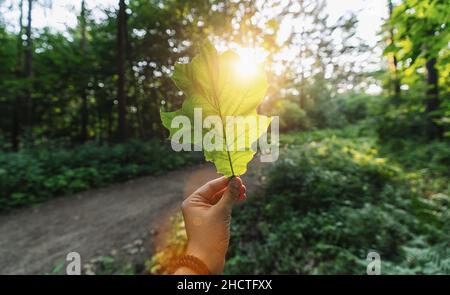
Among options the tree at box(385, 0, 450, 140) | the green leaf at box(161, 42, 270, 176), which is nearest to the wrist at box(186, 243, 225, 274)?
Result: the green leaf at box(161, 42, 270, 176)

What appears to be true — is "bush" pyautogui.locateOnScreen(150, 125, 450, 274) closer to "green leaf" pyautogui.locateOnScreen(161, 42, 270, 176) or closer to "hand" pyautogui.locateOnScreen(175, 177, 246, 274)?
"hand" pyautogui.locateOnScreen(175, 177, 246, 274)

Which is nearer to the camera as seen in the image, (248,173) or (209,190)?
(209,190)

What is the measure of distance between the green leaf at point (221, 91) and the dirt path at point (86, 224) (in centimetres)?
533

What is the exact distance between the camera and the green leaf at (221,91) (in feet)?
2.08

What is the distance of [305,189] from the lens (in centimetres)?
638

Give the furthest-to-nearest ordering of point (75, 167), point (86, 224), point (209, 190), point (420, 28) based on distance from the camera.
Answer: point (75, 167) < point (86, 224) < point (420, 28) < point (209, 190)

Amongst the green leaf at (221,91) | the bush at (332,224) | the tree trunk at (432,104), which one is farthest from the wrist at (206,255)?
the tree trunk at (432,104)

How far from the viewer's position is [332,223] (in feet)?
17.3

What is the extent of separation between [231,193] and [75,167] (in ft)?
36.5

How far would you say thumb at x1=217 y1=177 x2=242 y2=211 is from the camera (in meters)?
0.94

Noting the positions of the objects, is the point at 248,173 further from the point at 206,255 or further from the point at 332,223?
the point at 206,255

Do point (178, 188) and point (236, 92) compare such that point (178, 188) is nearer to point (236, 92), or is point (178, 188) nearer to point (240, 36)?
point (240, 36)

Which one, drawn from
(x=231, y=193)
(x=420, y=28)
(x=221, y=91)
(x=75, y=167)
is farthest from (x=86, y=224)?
(x=221, y=91)

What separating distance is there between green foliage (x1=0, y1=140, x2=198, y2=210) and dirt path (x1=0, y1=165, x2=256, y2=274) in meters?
0.48
